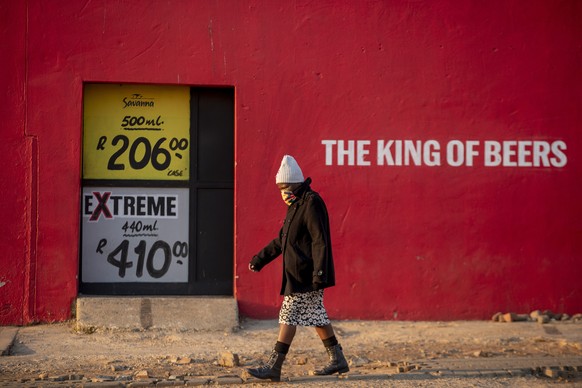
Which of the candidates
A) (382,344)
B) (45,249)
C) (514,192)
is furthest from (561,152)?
(45,249)

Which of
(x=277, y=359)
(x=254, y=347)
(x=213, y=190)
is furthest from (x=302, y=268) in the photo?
(x=213, y=190)

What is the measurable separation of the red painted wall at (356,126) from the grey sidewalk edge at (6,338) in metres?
0.20

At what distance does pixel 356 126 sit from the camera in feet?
32.4

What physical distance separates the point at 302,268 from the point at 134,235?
336 cm

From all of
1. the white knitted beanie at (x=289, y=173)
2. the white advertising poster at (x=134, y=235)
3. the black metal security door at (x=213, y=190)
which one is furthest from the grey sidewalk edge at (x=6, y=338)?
the white knitted beanie at (x=289, y=173)

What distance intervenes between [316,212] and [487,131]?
3785mm

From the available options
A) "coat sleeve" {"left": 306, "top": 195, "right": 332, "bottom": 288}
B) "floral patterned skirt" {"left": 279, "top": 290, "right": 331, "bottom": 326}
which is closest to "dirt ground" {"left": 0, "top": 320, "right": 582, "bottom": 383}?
"floral patterned skirt" {"left": 279, "top": 290, "right": 331, "bottom": 326}

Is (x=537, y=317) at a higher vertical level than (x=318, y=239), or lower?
lower

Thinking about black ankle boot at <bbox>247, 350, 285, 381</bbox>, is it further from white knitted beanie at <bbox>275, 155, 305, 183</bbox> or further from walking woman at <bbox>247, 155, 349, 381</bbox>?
white knitted beanie at <bbox>275, 155, 305, 183</bbox>

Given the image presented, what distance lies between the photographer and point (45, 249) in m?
9.41

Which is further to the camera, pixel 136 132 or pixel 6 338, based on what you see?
pixel 136 132

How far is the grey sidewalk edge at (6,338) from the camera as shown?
8207 millimetres

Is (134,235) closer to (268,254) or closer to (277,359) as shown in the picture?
(268,254)

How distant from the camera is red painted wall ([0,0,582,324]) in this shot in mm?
9422
